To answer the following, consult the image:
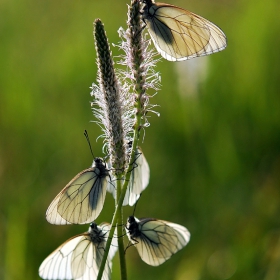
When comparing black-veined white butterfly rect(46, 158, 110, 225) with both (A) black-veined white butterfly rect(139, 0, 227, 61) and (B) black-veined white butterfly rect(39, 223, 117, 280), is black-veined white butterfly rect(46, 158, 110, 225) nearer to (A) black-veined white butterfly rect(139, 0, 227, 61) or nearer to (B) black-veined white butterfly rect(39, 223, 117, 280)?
(B) black-veined white butterfly rect(39, 223, 117, 280)

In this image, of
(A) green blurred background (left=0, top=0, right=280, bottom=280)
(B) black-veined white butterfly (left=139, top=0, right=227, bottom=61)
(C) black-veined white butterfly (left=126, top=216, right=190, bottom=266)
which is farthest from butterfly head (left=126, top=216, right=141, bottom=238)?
(A) green blurred background (left=0, top=0, right=280, bottom=280)

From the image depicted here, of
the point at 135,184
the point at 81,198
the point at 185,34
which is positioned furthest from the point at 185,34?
the point at 81,198

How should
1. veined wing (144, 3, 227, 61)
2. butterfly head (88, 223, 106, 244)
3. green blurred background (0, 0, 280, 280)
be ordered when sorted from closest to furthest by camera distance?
butterfly head (88, 223, 106, 244), veined wing (144, 3, 227, 61), green blurred background (0, 0, 280, 280)

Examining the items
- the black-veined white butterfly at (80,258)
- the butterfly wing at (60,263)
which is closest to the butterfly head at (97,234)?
the black-veined white butterfly at (80,258)

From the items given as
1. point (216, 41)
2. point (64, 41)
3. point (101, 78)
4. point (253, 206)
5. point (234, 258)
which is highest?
point (64, 41)

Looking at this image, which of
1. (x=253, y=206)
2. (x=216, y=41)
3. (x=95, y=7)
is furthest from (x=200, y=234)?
(x=95, y=7)

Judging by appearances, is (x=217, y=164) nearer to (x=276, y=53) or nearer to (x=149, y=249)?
(x=276, y=53)
